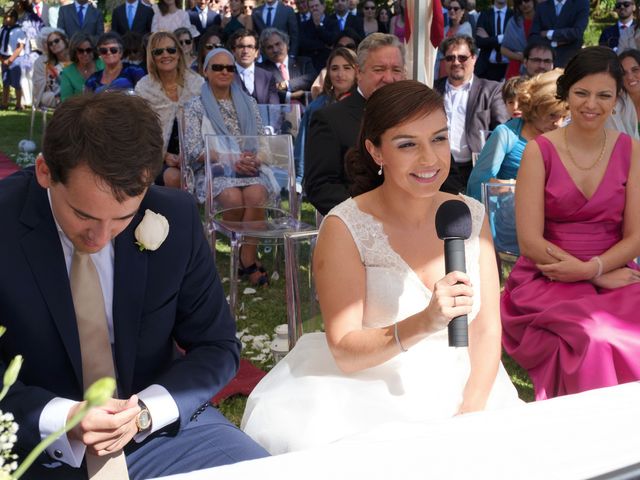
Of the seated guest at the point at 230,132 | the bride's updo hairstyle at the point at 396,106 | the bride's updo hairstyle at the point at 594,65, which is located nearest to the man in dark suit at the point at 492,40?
the seated guest at the point at 230,132

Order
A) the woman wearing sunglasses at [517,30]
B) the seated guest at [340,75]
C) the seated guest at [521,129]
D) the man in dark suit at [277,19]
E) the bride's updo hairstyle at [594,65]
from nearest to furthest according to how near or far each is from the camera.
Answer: the bride's updo hairstyle at [594,65] < the seated guest at [521,129] < the seated guest at [340,75] < the woman wearing sunglasses at [517,30] < the man in dark suit at [277,19]

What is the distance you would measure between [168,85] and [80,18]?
6.64 metres

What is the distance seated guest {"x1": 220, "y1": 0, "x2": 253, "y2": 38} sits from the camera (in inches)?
460

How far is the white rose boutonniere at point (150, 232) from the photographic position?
7.00ft

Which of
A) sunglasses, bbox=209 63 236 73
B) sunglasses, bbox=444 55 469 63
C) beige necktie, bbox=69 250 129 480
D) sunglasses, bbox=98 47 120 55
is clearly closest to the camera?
beige necktie, bbox=69 250 129 480

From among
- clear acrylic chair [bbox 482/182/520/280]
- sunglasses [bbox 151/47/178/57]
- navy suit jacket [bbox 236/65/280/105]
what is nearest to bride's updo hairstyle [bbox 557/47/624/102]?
clear acrylic chair [bbox 482/182/520/280]

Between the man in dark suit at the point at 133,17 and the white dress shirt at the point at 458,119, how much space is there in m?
6.56

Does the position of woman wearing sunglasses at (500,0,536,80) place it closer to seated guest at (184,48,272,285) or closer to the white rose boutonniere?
seated guest at (184,48,272,285)

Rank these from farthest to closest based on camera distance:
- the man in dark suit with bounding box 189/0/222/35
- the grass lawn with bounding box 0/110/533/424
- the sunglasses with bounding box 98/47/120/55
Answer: the man in dark suit with bounding box 189/0/222/35
the sunglasses with bounding box 98/47/120/55
the grass lawn with bounding box 0/110/533/424

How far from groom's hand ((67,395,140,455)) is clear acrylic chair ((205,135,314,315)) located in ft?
12.2

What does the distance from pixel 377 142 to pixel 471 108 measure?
4036 mm

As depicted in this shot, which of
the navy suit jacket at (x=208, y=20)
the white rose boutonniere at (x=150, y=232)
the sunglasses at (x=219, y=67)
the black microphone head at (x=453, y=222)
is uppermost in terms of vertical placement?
the black microphone head at (x=453, y=222)

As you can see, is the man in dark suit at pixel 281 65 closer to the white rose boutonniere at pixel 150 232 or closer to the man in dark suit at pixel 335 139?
the man in dark suit at pixel 335 139

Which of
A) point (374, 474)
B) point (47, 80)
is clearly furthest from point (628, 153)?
point (47, 80)
